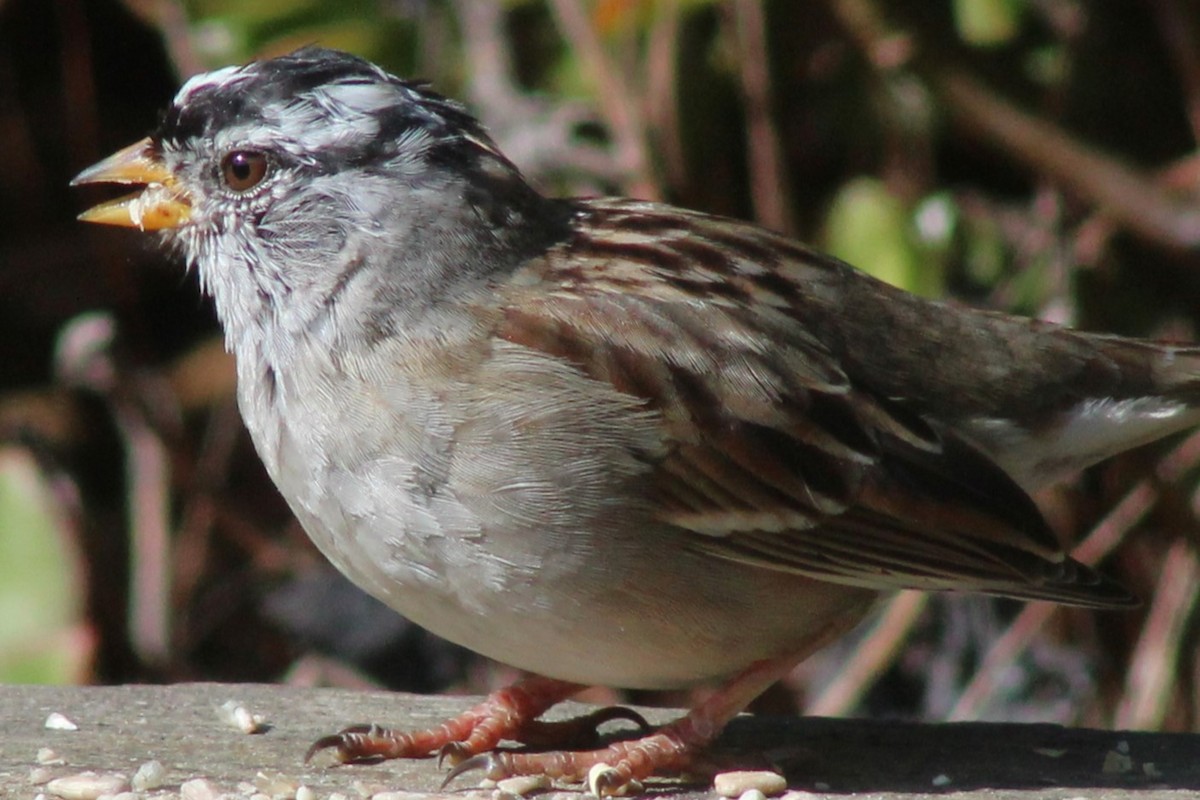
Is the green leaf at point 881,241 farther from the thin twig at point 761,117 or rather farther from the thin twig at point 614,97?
the thin twig at point 614,97

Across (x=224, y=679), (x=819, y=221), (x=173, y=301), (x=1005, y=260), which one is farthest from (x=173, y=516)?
(x=1005, y=260)

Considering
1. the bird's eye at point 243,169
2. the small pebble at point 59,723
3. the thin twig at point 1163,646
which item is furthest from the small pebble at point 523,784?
the thin twig at point 1163,646

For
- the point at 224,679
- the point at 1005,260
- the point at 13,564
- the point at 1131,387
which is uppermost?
the point at 1005,260

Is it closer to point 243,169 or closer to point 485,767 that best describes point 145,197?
point 243,169

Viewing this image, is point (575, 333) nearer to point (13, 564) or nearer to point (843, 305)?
Answer: point (843, 305)

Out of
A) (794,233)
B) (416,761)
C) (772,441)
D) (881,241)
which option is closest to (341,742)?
(416,761)
